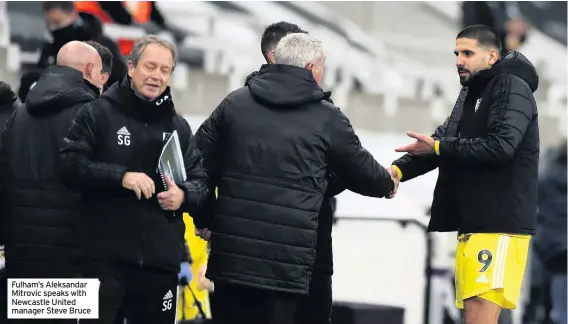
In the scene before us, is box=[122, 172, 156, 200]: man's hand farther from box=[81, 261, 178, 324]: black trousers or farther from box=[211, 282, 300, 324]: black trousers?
box=[211, 282, 300, 324]: black trousers

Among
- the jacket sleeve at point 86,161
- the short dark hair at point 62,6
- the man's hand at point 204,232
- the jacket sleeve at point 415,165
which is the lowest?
the man's hand at point 204,232

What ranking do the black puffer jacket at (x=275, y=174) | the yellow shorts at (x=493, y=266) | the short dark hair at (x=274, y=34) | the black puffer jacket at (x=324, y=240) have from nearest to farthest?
the black puffer jacket at (x=275, y=174) → the yellow shorts at (x=493, y=266) → the black puffer jacket at (x=324, y=240) → the short dark hair at (x=274, y=34)

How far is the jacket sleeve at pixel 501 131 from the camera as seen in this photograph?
464cm

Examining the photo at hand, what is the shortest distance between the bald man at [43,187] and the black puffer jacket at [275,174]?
718 mm

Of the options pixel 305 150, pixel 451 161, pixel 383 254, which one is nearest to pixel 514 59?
pixel 451 161

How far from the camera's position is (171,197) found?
13.3 ft

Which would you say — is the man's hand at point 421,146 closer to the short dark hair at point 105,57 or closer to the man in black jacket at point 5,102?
the short dark hair at point 105,57

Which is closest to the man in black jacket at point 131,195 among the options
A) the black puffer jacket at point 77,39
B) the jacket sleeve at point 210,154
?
the jacket sleeve at point 210,154

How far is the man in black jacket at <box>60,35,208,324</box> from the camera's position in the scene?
13.3 ft

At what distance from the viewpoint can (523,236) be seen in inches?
188

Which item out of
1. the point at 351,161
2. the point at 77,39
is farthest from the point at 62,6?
the point at 351,161

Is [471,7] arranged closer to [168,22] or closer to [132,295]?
[168,22]

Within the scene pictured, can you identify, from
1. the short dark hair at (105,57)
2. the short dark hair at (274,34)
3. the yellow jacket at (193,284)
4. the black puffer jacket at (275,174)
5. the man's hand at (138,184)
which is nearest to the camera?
the man's hand at (138,184)

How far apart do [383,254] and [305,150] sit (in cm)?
338
